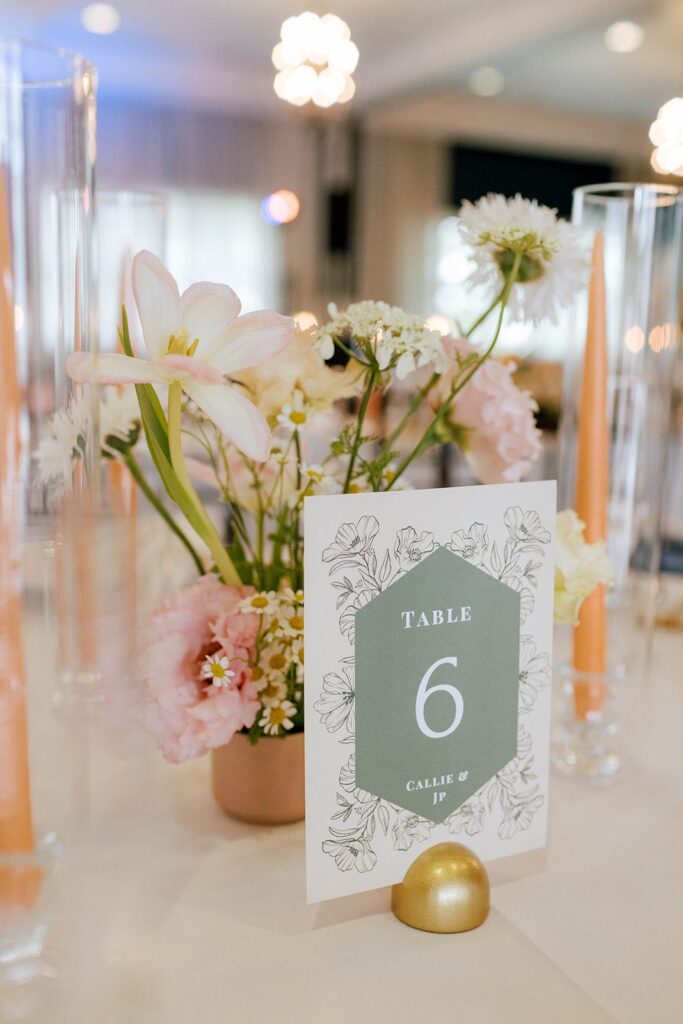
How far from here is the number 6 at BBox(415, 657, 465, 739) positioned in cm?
52

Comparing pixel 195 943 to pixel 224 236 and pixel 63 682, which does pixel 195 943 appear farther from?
pixel 224 236

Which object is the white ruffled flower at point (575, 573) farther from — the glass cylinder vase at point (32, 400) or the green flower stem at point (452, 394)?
the glass cylinder vase at point (32, 400)

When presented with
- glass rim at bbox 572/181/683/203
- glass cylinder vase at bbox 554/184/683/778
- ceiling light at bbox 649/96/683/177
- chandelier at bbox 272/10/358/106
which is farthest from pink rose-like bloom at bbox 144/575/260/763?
ceiling light at bbox 649/96/683/177

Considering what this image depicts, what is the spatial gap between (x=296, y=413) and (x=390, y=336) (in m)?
0.08

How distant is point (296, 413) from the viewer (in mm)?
589

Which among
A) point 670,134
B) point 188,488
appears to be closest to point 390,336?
point 188,488

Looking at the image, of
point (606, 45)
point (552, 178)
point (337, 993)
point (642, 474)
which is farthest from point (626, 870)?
point (552, 178)

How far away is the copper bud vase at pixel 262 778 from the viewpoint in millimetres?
597

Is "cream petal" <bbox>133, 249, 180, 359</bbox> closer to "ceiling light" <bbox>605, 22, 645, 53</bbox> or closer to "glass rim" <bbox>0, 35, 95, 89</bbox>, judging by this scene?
"glass rim" <bbox>0, 35, 95, 89</bbox>

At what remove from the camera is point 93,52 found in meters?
6.03

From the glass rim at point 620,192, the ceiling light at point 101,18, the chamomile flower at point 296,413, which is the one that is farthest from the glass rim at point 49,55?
the ceiling light at point 101,18

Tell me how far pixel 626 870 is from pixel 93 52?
660cm

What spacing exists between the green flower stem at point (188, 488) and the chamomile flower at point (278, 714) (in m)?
0.08

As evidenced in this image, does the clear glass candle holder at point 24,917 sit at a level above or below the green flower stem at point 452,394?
below
